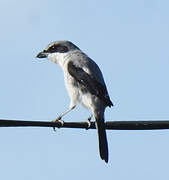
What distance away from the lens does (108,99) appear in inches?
301

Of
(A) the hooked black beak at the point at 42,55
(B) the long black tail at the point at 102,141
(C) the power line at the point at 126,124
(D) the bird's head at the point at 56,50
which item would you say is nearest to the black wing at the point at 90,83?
(B) the long black tail at the point at 102,141

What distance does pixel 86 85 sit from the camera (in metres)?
8.10

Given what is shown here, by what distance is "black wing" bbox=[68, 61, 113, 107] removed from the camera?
25.2 ft

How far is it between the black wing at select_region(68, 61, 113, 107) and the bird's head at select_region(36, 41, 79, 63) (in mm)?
1070

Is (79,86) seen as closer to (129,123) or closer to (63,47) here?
(63,47)

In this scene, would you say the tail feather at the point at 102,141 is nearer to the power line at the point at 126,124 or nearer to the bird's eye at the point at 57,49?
the power line at the point at 126,124

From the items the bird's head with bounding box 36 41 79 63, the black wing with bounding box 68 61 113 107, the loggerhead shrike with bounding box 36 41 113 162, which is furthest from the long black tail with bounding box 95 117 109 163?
the bird's head with bounding box 36 41 79 63

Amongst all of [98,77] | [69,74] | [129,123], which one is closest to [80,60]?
[69,74]

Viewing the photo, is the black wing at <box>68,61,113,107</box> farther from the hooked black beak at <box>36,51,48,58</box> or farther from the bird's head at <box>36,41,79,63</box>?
the hooked black beak at <box>36,51,48,58</box>

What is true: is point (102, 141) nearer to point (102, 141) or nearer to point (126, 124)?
point (102, 141)

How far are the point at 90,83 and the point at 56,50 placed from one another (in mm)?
2079

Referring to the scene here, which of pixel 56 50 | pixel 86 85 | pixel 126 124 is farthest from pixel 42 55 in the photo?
pixel 126 124

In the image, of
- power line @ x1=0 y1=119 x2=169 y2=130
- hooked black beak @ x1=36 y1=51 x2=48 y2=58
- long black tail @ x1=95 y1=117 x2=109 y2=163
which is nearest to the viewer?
power line @ x1=0 y1=119 x2=169 y2=130

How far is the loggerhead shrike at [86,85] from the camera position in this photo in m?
7.62
